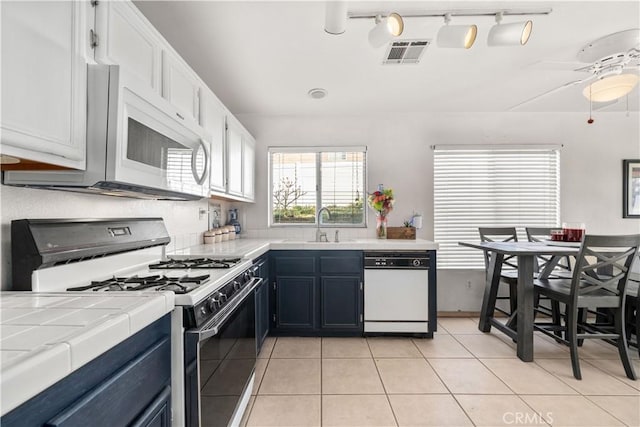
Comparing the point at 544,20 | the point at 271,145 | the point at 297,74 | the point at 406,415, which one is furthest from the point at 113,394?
the point at 271,145

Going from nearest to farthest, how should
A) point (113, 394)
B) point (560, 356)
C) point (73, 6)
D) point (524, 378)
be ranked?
point (113, 394) < point (73, 6) < point (524, 378) < point (560, 356)

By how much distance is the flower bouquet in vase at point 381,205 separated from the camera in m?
3.51

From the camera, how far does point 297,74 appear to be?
8.79 feet

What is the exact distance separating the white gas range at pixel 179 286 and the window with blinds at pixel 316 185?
1.94 meters

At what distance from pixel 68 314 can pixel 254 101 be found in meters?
2.87

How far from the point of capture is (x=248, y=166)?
3402 mm

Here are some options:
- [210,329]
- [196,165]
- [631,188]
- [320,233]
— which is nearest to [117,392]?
[210,329]

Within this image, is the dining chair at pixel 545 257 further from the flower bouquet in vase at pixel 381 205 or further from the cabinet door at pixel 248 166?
the cabinet door at pixel 248 166

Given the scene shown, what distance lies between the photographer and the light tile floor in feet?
6.04

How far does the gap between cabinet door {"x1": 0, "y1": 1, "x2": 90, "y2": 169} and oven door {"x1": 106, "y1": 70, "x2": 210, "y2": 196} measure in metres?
0.11

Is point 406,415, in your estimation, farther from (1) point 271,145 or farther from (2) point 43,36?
(1) point 271,145

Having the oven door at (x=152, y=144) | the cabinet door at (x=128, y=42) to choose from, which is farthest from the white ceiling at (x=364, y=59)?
the oven door at (x=152, y=144)

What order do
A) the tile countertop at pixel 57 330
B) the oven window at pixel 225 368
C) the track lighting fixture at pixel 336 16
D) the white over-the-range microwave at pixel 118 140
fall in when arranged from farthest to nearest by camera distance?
the track lighting fixture at pixel 336 16
the oven window at pixel 225 368
the white over-the-range microwave at pixel 118 140
the tile countertop at pixel 57 330

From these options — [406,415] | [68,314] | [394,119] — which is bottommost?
[406,415]
